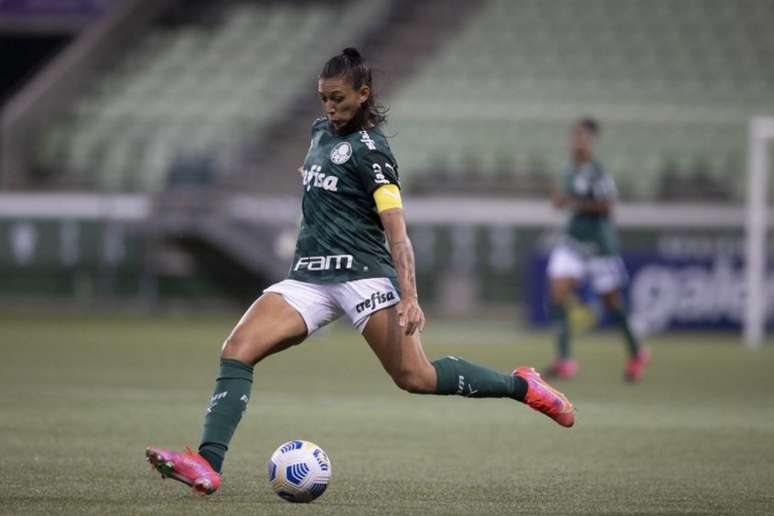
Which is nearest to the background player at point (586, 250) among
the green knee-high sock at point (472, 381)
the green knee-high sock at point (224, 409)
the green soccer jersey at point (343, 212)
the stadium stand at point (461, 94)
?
the green knee-high sock at point (472, 381)

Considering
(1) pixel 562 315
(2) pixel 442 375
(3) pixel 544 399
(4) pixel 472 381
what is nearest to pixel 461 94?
(1) pixel 562 315

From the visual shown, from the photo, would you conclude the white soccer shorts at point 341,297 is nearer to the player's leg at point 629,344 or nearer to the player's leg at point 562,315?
the player's leg at point 562,315

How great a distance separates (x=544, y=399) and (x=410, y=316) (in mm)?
1148

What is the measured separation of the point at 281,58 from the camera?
3262cm

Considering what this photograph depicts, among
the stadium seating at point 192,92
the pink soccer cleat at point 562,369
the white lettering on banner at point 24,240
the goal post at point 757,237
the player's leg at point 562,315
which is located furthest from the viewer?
the stadium seating at point 192,92

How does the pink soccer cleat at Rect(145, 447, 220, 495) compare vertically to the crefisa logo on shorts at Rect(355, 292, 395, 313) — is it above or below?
below

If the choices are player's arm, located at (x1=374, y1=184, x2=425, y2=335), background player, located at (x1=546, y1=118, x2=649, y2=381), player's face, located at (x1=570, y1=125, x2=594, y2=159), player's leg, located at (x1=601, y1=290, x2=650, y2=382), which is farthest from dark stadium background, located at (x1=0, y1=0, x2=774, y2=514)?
player's arm, located at (x1=374, y1=184, x2=425, y2=335)

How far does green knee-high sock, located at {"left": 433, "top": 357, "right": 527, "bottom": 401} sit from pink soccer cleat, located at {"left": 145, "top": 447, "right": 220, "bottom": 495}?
3.88 ft

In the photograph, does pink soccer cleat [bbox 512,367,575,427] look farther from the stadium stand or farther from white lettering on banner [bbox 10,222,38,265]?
white lettering on banner [bbox 10,222,38,265]

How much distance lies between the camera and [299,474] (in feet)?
21.3

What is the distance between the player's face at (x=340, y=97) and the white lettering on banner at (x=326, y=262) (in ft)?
2.01

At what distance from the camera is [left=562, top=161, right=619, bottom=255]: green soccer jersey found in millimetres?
14828

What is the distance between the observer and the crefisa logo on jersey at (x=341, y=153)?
6.76 m

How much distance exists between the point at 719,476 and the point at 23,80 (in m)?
29.7
